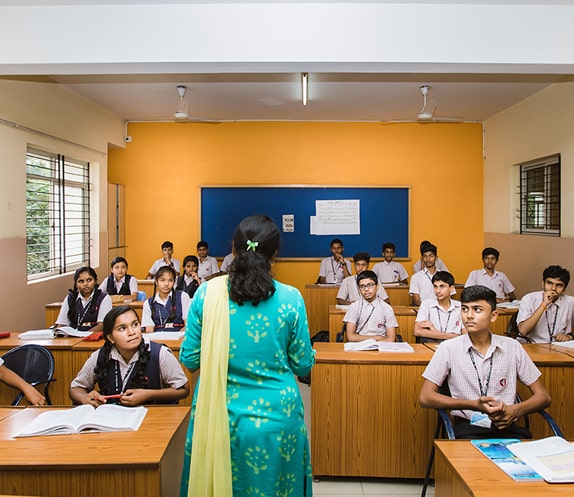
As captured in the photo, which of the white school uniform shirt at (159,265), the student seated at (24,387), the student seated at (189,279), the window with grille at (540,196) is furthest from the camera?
the white school uniform shirt at (159,265)

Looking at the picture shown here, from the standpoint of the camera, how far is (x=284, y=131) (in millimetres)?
8742

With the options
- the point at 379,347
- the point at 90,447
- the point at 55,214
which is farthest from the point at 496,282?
the point at 90,447

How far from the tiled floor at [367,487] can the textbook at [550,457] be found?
138cm

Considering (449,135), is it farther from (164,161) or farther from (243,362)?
(243,362)

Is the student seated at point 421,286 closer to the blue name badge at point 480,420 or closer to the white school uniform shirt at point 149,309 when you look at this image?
the white school uniform shirt at point 149,309

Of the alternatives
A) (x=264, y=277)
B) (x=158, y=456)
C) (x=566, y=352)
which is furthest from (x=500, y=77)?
(x=158, y=456)

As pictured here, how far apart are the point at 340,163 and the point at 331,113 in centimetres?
87

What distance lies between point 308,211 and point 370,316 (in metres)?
4.12

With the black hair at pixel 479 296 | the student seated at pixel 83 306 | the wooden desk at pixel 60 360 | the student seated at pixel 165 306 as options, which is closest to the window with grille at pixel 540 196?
the black hair at pixel 479 296

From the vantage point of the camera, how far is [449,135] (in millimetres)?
8789

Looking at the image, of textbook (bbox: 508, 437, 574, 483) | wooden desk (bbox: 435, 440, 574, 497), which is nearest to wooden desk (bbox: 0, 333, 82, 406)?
wooden desk (bbox: 435, 440, 574, 497)

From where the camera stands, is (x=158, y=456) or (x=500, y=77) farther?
(x=500, y=77)

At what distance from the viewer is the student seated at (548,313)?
183 inches

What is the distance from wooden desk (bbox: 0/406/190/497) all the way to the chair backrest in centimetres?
148
